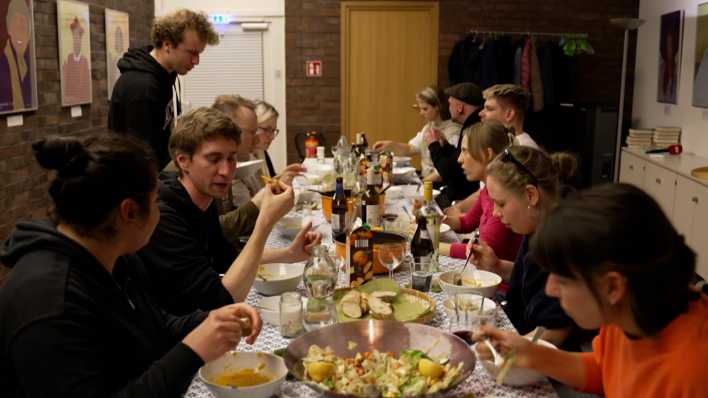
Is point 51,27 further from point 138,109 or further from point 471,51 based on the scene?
point 471,51

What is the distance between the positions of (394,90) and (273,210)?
5804mm

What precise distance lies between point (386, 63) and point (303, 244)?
18.3 ft

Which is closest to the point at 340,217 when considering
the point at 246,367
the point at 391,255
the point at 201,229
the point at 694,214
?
the point at 391,255

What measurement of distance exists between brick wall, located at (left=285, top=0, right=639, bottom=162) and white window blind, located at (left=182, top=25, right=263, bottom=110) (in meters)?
0.38

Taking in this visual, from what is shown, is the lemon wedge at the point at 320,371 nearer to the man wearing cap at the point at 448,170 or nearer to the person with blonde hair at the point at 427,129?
the man wearing cap at the point at 448,170

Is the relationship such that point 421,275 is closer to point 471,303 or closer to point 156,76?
point 471,303

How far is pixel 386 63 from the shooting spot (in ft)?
25.3

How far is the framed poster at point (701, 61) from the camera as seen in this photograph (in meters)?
5.59

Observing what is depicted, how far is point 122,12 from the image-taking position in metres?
6.68

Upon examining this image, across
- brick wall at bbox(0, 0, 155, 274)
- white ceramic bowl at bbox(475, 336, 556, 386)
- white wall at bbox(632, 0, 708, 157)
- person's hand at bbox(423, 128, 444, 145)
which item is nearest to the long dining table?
white ceramic bowl at bbox(475, 336, 556, 386)

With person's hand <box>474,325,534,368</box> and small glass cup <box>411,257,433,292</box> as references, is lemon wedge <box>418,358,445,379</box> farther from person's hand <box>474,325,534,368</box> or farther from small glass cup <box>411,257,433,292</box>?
small glass cup <box>411,257,433,292</box>

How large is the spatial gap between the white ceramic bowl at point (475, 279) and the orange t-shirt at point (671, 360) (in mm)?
694

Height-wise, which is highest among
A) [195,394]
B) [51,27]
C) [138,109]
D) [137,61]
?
[51,27]

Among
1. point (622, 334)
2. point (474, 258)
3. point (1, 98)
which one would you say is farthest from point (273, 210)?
point (1, 98)
